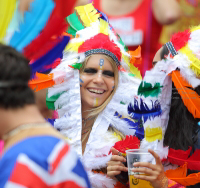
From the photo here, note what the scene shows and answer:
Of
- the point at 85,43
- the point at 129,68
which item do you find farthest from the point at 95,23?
the point at 129,68

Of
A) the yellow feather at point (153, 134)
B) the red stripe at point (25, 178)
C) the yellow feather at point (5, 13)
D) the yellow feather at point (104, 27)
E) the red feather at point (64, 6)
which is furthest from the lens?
the red feather at point (64, 6)

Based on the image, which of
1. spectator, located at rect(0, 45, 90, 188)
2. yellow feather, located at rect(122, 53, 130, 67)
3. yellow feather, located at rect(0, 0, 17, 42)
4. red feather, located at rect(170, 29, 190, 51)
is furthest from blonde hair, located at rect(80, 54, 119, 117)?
spectator, located at rect(0, 45, 90, 188)

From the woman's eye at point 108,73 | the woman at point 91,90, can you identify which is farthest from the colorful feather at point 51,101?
the woman's eye at point 108,73

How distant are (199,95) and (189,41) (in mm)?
407

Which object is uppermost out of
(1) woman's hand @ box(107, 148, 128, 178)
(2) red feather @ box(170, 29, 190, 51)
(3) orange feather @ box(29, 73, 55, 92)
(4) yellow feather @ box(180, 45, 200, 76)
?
(2) red feather @ box(170, 29, 190, 51)

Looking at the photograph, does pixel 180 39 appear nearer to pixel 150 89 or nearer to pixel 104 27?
pixel 150 89

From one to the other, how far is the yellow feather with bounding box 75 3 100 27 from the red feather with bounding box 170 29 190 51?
73cm

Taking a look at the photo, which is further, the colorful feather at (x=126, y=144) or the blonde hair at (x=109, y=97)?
the blonde hair at (x=109, y=97)

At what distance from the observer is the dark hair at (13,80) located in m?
1.31

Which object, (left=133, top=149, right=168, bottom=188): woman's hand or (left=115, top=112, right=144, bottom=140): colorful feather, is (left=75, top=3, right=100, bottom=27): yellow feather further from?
(left=133, top=149, right=168, bottom=188): woman's hand

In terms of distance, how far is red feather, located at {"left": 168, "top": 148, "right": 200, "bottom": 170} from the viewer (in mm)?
2439

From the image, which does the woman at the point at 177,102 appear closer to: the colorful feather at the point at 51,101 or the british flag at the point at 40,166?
the colorful feather at the point at 51,101

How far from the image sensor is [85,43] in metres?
2.89

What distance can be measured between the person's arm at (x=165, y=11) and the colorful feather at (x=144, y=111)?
1.11 meters
